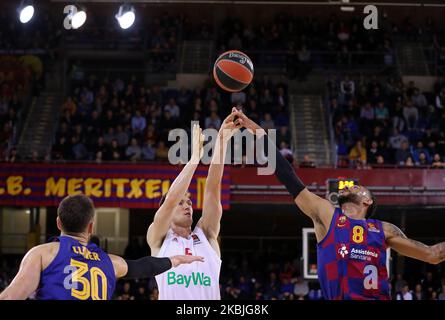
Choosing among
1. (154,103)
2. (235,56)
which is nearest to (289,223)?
(154,103)

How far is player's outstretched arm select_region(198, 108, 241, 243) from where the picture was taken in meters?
6.94

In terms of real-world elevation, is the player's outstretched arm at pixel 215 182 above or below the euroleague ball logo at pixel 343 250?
above

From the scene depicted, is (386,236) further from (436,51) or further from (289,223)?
(436,51)

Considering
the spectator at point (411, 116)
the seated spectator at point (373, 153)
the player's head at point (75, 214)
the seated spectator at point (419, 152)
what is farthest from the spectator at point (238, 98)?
the player's head at point (75, 214)

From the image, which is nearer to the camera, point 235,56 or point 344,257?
point 344,257

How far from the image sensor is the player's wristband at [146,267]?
5406mm

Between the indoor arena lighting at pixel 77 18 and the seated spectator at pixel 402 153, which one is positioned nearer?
the indoor arena lighting at pixel 77 18

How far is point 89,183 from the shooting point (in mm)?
18875

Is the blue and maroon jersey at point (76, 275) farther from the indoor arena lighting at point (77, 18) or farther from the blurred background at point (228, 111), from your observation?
the indoor arena lighting at point (77, 18)

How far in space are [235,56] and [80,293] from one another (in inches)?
192

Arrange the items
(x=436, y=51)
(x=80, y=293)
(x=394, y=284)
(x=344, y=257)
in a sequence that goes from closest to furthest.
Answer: (x=80, y=293)
(x=344, y=257)
(x=394, y=284)
(x=436, y=51)

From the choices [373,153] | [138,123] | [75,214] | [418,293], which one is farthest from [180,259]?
[138,123]

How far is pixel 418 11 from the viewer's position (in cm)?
2803

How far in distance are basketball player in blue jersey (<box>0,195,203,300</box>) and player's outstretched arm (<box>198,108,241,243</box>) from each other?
1.80m
